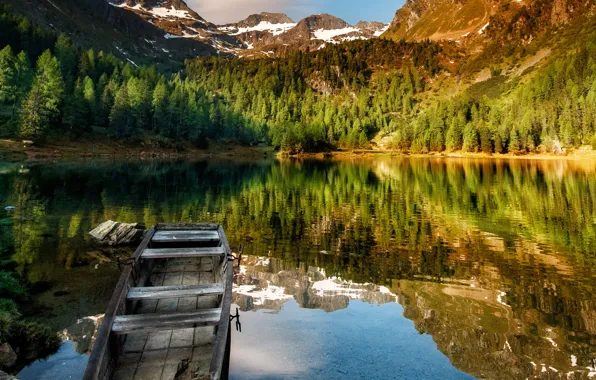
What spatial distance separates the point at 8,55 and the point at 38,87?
1871 centimetres

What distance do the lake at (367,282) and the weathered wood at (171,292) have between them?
201 centimetres

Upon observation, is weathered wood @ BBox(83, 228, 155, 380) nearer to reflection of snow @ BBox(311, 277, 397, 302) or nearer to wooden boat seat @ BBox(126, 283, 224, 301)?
wooden boat seat @ BBox(126, 283, 224, 301)

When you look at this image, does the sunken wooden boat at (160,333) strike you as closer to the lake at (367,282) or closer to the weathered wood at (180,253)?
the weathered wood at (180,253)

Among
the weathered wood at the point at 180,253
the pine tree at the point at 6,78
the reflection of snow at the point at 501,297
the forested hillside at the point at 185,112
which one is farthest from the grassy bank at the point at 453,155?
the weathered wood at the point at 180,253

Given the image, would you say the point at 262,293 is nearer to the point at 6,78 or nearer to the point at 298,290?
the point at 298,290

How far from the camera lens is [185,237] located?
51.6 feet

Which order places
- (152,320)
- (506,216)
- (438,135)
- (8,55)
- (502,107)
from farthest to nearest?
(502,107) < (438,135) < (8,55) < (506,216) < (152,320)

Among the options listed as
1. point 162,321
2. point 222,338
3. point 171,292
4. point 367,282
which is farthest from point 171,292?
point 367,282

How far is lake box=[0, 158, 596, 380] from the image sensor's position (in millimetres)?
9922

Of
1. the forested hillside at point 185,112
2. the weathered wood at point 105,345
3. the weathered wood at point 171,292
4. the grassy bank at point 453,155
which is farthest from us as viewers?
the grassy bank at point 453,155

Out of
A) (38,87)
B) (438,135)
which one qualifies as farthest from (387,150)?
(38,87)

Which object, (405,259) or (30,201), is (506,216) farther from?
(30,201)

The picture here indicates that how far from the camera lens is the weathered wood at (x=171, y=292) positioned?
9.33m

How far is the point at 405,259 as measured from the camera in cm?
1972
